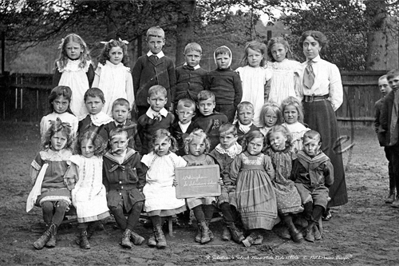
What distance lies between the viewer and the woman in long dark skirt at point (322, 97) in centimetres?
613

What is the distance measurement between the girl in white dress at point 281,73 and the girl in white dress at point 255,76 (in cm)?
9

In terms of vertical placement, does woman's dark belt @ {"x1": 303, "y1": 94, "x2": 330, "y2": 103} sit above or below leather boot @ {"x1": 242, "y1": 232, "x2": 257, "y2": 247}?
above

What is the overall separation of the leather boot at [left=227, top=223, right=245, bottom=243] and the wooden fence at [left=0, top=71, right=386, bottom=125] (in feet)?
36.3

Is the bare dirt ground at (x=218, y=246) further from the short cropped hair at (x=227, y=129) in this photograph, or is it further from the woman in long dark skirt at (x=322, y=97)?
the short cropped hair at (x=227, y=129)

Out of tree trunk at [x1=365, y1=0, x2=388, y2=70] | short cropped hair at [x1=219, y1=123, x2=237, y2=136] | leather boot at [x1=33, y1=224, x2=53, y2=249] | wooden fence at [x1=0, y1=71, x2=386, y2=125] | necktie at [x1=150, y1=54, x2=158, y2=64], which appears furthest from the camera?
tree trunk at [x1=365, y1=0, x2=388, y2=70]

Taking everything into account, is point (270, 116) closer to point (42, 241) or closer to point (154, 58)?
point (154, 58)

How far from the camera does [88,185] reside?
201 inches

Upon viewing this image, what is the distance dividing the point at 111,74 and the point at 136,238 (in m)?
1.87

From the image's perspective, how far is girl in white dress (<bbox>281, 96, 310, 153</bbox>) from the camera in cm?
571

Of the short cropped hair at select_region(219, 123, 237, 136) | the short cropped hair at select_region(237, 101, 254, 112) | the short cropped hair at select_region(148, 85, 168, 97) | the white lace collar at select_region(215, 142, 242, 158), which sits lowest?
the white lace collar at select_region(215, 142, 242, 158)

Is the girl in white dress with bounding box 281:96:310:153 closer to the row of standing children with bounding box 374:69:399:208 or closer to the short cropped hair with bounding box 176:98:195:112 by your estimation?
the short cropped hair with bounding box 176:98:195:112

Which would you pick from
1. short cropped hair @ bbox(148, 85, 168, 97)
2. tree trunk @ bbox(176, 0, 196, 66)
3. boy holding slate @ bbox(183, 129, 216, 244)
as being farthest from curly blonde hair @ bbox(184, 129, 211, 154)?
tree trunk @ bbox(176, 0, 196, 66)

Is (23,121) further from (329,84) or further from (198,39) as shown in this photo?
(329,84)

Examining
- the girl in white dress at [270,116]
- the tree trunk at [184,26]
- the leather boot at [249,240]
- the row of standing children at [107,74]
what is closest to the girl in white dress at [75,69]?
the row of standing children at [107,74]
